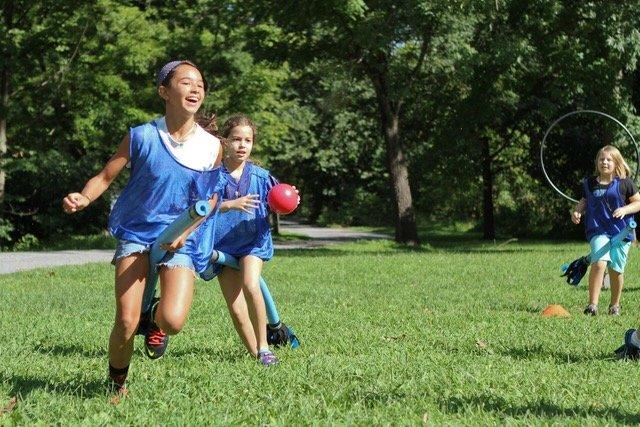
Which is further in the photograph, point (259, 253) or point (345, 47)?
point (345, 47)

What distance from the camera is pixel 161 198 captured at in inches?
208

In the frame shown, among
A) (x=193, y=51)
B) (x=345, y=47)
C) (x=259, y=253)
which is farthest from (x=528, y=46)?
(x=259, y=253)

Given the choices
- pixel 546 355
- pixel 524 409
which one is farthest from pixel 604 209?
pixel 524 409

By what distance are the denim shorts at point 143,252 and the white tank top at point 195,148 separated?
50cm

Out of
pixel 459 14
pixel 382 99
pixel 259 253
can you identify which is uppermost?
pixel 459 14

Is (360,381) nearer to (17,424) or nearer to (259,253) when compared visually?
(259,253)

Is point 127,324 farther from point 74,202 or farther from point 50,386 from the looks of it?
point 50,386

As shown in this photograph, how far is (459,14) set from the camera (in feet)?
82.3

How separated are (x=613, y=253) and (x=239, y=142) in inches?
210

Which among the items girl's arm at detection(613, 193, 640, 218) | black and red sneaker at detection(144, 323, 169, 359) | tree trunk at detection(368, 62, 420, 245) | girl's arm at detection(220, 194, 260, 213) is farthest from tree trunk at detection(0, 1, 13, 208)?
black and red sneaker at detection(144, 323, 169, 359)

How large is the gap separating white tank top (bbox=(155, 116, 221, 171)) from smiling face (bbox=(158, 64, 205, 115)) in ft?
0.48

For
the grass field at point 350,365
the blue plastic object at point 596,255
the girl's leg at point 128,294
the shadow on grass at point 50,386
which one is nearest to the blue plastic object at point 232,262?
the grass field at point 350,365

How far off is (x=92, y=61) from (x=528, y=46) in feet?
41.3

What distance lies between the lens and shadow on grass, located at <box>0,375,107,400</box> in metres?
5.61
